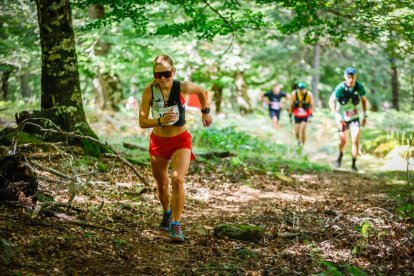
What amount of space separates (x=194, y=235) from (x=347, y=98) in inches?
284

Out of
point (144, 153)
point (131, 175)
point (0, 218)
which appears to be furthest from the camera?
point (144, 153)

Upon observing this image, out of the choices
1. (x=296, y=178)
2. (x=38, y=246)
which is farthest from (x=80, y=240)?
(x=296, y=178)

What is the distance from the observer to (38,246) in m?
3.85

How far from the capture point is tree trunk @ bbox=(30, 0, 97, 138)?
299 inches

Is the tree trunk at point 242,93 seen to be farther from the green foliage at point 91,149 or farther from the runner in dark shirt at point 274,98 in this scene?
the green foliage at point 91,149

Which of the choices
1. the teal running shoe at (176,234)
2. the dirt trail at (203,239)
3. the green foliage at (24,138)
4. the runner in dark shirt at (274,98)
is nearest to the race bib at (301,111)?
the runner in dark shirt at (274,98)

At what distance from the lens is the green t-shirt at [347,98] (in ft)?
36.4

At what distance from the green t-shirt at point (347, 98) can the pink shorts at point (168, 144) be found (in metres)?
7.12

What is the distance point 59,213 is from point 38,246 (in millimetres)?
1068

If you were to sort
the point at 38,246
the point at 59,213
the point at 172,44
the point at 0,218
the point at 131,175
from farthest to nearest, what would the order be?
1. the point at 172,44
2. the point at 131,175
3. the point at 59,213
4. the point at 0,218
5. the point at 38,246

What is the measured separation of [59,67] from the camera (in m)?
7.78

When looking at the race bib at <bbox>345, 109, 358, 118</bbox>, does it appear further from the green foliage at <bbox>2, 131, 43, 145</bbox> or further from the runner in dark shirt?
the green foliage at <bbox>2, 131, 43, 145</bbox>

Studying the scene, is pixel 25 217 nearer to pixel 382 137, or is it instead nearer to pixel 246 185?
pixel 246 185

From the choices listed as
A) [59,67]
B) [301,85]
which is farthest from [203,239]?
[301,85]
